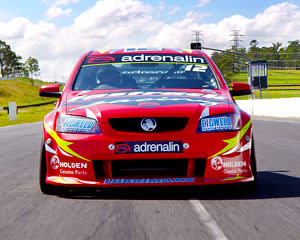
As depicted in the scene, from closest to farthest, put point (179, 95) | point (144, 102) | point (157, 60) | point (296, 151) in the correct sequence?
point (144, 102) < point (179, 95) < point (157, 60) < point (296, 151)

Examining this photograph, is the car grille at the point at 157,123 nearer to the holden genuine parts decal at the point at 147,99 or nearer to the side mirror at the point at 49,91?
the holden genuine parts decal at the point at 147,99

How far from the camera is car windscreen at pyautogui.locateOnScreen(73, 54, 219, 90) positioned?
566 cm

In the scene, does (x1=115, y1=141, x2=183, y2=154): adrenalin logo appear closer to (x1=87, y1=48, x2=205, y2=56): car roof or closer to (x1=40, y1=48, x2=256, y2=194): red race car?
(x1=40, y1=48, x2=256, y2=194): red race car

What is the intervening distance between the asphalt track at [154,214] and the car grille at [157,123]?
60 cm

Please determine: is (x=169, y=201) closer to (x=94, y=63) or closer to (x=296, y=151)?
(x=94, y=63)

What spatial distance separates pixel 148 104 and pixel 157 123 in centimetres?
25

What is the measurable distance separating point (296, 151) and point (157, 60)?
14.3 ft

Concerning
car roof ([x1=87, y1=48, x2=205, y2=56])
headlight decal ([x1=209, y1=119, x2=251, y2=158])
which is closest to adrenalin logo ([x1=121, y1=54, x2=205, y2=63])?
car roof ([x1=87, y1=48, x2=205, y2=56])

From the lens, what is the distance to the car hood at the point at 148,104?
14.8 ft

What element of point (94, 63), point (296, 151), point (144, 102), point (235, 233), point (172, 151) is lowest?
point (296, 151)

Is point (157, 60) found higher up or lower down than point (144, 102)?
higher up

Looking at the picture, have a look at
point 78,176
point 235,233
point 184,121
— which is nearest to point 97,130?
point 78,176

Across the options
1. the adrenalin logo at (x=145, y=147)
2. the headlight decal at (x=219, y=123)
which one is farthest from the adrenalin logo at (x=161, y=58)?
the adrenalin logo at (x=145, y=147)

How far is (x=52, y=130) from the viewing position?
462cm
